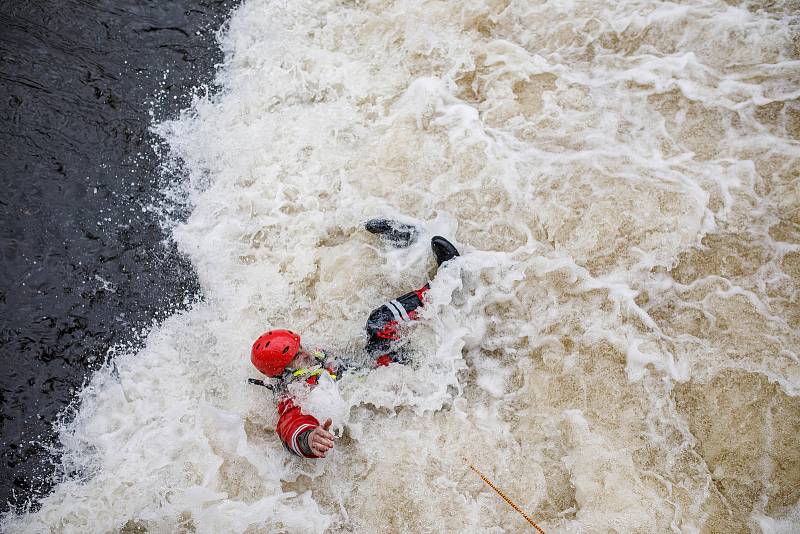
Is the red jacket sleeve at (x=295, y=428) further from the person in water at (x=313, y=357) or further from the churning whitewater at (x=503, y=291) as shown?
the churning whitewater at (x=503, y=291)

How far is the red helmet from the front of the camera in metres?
3.96

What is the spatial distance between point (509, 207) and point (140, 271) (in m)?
3.78

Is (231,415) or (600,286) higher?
(600,286)

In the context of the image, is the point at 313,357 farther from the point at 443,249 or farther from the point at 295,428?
the point at 443,249

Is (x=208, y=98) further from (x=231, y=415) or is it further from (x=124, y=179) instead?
(x=231, y=415)

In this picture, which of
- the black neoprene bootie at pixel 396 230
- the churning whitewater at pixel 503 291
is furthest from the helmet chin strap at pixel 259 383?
the black neoprene bootie at pixel 396 230

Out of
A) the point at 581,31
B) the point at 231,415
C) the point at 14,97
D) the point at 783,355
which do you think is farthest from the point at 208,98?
the point at 783,355

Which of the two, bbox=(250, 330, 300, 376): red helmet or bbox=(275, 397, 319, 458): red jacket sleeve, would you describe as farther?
bbox=(250, 330, 300, 376): red helmet

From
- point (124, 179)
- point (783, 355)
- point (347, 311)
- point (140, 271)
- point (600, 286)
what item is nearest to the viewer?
point (783, 355)

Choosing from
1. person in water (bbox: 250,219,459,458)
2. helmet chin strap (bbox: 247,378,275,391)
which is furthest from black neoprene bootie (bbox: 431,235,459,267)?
helmet chin strap (bbox: 247,378,275,391)

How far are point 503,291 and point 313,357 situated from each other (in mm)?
1790

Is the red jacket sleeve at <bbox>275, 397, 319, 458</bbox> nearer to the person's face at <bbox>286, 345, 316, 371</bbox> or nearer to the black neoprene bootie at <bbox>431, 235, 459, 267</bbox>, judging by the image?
the person's face at <bbox>286, 345, 316, 371</bbox>

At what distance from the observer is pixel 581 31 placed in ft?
18.0

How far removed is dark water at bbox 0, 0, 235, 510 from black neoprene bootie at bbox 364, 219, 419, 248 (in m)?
1.96
